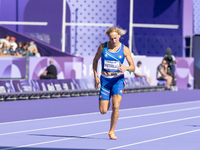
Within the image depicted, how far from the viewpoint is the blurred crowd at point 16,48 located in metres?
22.3

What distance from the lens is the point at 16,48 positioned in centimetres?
2280

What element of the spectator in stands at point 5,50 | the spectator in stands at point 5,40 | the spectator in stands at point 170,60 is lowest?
the spectator in stands at point 170,60

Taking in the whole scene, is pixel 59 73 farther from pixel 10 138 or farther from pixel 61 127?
pixel 10 138

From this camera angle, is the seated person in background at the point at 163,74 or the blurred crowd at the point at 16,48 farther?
the seated person in background at the point at 163,74

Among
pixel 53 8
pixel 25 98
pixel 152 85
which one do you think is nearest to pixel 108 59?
pixel 25 98

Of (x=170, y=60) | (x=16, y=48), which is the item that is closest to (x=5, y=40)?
(x=16, y=48)

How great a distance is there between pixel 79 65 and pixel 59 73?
4.11 ft

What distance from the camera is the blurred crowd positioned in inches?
877

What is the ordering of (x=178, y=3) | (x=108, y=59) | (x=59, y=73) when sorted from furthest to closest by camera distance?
(x=178, y=3) → (x=59, y=73) → (x=108, y=59)

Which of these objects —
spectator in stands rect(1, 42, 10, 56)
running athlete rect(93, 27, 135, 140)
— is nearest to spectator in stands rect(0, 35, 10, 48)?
spectator in stands rect(1, 42, 10, 56)

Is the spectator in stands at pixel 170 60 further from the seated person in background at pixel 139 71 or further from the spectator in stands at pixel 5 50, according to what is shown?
the spectator in stands at pixel 5 50

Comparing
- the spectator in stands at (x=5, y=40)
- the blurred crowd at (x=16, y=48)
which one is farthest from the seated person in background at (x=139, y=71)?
the spectator in stands at (x=5, y=40)

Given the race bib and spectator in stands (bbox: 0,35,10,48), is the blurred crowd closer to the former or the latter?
spectator in stands (bbox: 0,35,10,48)

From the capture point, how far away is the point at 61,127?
11352 mm
